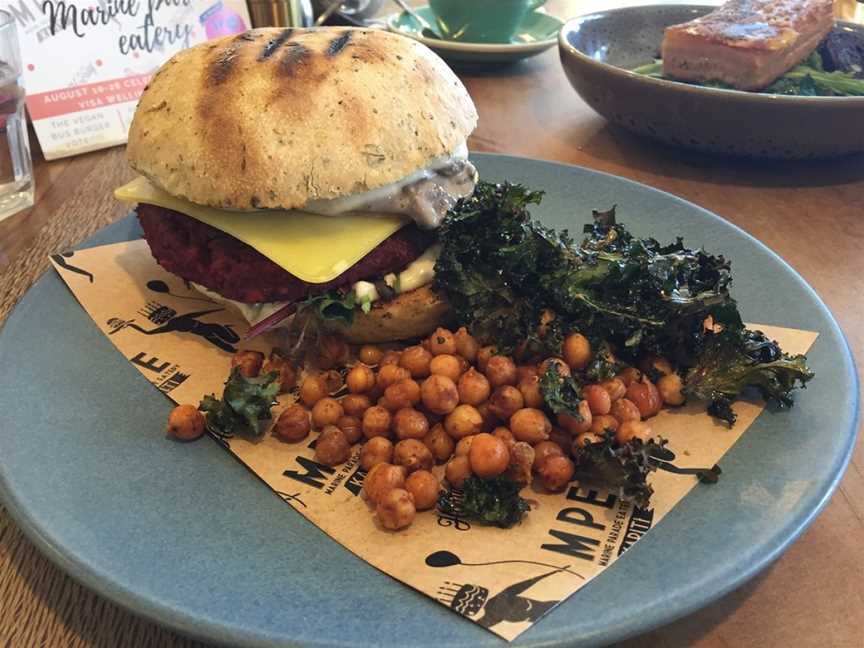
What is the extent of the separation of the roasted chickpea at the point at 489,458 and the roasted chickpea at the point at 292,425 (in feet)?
1.34

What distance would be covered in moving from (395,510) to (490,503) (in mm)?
190

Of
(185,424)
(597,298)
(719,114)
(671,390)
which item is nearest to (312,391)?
(185,424)

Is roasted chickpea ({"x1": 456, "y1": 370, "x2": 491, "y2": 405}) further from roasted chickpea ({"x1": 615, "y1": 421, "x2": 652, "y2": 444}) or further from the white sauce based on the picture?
the white sauce

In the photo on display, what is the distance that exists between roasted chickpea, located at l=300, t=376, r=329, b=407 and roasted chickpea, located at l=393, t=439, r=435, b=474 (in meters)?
0.27

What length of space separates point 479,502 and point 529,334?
50 centimetres

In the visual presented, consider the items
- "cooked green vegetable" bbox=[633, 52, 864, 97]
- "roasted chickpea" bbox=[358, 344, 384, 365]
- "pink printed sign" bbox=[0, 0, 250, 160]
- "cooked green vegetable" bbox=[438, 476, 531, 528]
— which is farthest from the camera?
"cooked green vegetable" bbox=[633, 52, 864, 97]

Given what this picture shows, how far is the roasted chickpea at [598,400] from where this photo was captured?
5.49 feet

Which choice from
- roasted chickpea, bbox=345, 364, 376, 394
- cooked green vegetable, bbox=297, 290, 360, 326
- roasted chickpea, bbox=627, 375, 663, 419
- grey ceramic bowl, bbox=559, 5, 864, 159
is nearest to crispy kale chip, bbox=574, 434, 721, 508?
roasted chickpea, bbox=627, 375, 663, 419

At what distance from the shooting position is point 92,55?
10.2 feet

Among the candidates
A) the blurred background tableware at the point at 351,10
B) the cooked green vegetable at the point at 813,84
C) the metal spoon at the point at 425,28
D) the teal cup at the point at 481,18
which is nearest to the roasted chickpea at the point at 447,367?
the cooked green vegetable at the point at 813,84

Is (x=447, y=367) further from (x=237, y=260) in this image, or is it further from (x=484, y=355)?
(x=237, y=260)

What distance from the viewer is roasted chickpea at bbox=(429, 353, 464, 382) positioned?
70.7 inches

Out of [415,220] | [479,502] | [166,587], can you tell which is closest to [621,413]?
[479,502]

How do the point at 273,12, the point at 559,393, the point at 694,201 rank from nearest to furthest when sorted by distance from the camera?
the point at 559,393 < the point at 694,201 < the point at 273,12
